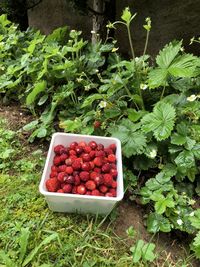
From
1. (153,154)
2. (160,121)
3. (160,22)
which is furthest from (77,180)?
(160,22)

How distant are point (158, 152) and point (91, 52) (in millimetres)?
1142

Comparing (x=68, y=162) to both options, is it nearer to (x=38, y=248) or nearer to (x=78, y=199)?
(x=78, y=199)

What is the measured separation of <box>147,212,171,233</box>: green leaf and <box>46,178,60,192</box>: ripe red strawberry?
0.56 m

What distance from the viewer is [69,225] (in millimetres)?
1881

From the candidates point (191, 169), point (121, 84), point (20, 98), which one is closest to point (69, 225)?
point (191, 169)

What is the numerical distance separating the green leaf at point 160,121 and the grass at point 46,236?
0.57m

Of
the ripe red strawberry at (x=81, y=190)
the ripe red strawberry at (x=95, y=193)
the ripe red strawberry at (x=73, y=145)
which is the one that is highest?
the ripe red strawberry at (x=73, y=145)

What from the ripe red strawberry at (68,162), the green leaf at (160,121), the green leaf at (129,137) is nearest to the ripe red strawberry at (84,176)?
the ripe red strawberry at (68,162)

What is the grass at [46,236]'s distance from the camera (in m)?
1.71

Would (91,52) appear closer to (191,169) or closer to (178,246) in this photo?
(191,169)

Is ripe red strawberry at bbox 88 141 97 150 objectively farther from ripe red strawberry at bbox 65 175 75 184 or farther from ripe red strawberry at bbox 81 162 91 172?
ripe red strawberry at bbox 65 175 75 184

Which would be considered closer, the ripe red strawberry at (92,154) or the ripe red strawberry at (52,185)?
the ripe red strawberry at (52,185)

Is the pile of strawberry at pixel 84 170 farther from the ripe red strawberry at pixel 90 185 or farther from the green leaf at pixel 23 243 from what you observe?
the green leaf at pixel 23 243

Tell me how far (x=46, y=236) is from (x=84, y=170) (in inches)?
15.6
